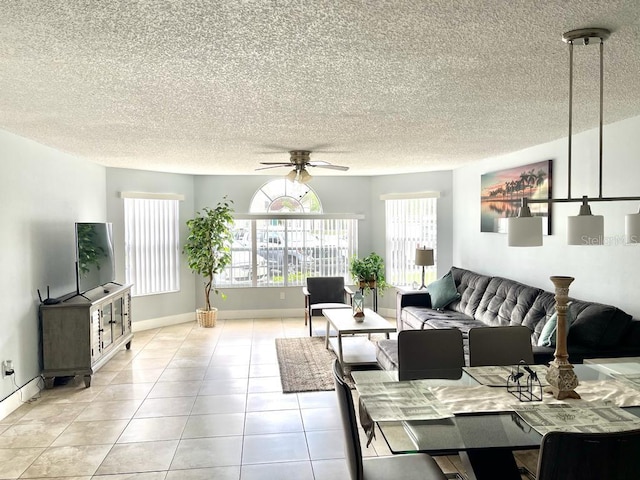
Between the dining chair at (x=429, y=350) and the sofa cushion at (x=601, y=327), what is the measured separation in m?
1.28

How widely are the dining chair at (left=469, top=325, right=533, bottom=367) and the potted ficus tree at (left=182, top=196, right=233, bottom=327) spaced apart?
5.24m

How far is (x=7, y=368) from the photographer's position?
169 inches

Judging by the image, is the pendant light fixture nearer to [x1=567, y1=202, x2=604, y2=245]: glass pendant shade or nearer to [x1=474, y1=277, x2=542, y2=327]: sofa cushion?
[x1=567, y1=202, x2=604, y2=245]: glass pendant shade

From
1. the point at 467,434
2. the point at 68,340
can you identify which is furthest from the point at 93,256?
the point at 467,434

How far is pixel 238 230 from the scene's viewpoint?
332 inches

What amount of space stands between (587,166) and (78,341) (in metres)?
4.91

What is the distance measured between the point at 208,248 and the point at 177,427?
4.01 m

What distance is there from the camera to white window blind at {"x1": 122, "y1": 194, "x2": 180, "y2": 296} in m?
7.43

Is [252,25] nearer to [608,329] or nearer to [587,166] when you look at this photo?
[608,329]

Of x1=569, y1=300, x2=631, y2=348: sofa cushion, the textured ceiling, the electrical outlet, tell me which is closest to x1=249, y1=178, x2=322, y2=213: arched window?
the textured ceiling

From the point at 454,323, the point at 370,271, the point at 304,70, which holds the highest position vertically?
the point at 304,70

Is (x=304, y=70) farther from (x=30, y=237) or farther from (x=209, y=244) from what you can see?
(x=209, y=244)

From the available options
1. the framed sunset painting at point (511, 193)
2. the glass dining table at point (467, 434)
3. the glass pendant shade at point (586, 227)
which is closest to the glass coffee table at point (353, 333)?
the framed sunset painting at point (511, 193)

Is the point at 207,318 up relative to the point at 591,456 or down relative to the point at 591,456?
down
